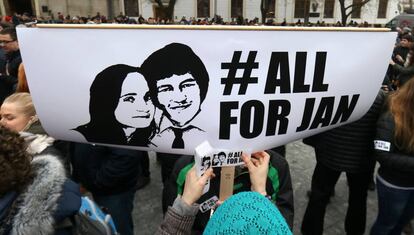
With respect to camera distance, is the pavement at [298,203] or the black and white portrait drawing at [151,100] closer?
the black and white portrait drawing at [151,100]

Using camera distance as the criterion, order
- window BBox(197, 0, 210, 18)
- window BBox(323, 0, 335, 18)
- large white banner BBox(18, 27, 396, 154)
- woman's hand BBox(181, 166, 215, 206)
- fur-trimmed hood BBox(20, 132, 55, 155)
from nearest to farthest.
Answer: large white banner BBox(18, 27, 396, 154) < woman's hand BBox(181, 166, 215, 206) < fur-trimmed hood BBox(20, 132, 55, 155) < window BBox(197, 0, 210, 18) < window BBox(323, 0, 335, 18)

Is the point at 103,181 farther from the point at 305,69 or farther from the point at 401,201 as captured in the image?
the point at 401,201

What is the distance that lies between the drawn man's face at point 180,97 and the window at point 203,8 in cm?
3343

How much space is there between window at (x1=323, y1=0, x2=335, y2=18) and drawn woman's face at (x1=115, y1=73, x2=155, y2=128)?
3593cm

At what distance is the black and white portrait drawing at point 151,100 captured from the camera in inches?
44.4

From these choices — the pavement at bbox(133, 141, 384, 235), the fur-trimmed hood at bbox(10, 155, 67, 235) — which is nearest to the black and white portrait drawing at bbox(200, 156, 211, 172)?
the fur-trimmed hood at bbox(10, 155, 67, 235)

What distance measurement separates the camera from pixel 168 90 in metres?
1.17

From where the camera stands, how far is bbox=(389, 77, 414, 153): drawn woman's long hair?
6.75ft

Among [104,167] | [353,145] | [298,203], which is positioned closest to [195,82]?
[104,167]

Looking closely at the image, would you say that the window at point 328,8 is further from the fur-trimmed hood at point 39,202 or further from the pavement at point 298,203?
the fur-trimmed hood at point 39,202

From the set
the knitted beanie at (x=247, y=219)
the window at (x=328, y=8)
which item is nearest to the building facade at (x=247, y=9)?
the window at (x=328, y=8)

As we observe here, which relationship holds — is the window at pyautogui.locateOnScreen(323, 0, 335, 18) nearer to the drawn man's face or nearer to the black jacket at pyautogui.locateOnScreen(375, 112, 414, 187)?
the black jacket at pyautogui.locateOnScreen(375, 112, 414, 187)

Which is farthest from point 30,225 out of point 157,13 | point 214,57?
point 157,13

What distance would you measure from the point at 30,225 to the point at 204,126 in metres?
0.69
